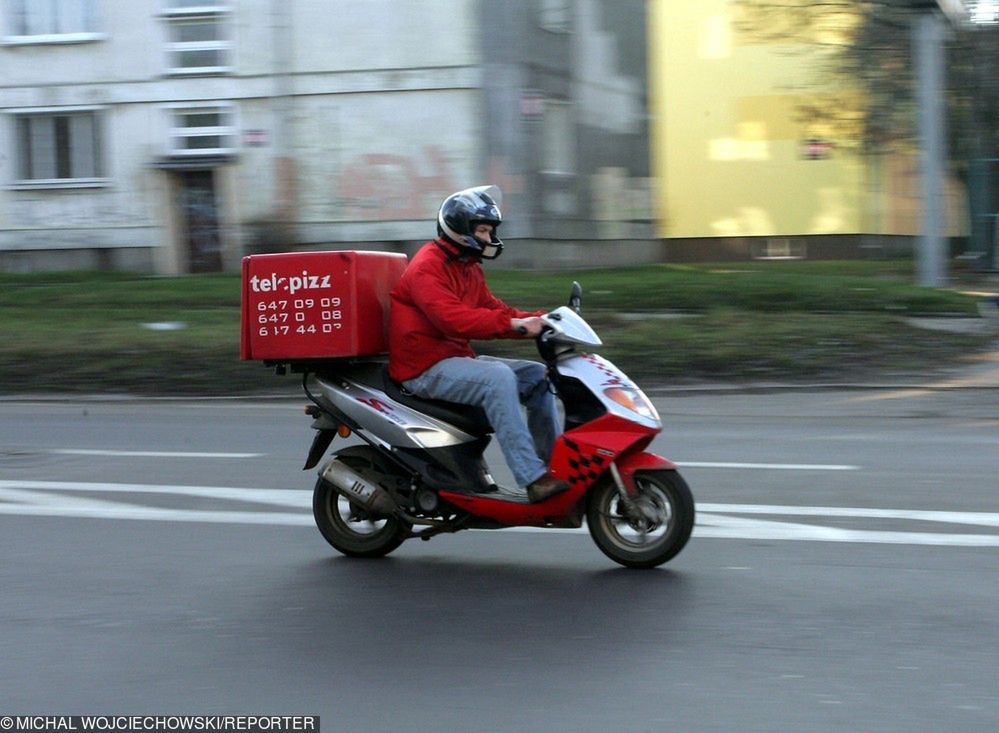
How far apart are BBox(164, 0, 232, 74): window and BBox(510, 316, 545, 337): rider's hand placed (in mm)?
22020

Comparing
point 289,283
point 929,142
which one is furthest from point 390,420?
point 929,142

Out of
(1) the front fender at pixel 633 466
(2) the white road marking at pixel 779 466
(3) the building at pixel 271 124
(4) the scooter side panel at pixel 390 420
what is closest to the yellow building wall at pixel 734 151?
(3) the building at pixel 271 124

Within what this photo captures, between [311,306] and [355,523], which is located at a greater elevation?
[311,306]

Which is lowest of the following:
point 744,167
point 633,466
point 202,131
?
point 633,466

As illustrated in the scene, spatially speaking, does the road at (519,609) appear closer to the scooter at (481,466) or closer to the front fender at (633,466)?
the scooter at (481,466)

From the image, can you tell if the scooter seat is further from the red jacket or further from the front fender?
the front fender

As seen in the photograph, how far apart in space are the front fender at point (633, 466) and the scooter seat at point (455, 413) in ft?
2.21

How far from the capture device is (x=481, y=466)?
21.8 ft

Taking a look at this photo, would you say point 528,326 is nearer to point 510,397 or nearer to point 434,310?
point 510,397

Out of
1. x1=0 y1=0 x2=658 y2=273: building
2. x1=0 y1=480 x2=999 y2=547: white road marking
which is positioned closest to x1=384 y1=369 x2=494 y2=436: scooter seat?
x1=0 y1=480 x2=999 y2=547: white road marking

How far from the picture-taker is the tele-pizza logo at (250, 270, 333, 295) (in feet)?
21.5

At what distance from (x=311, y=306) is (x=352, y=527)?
1.10 meters

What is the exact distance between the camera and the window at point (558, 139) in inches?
1090

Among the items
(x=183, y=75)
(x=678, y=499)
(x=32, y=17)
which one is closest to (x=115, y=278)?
(x=183, y=75)
